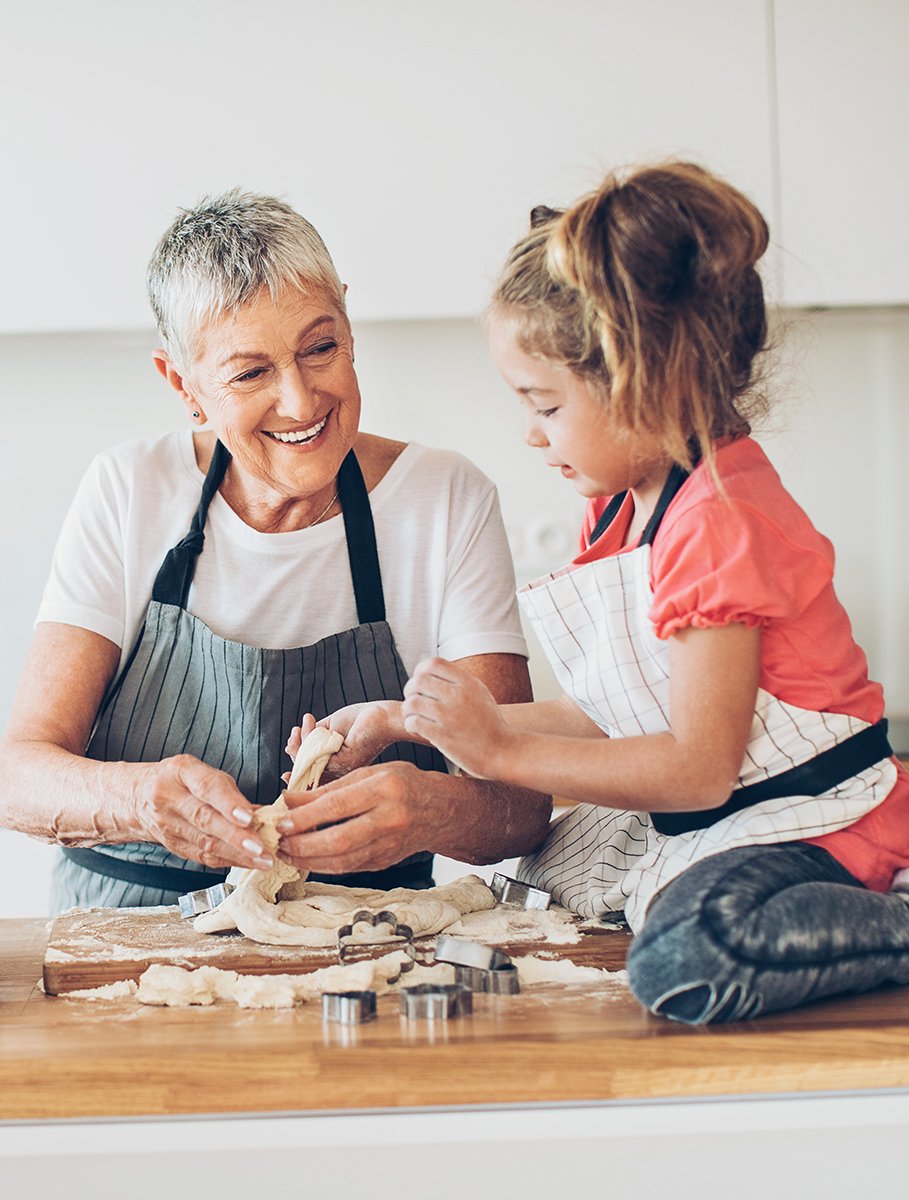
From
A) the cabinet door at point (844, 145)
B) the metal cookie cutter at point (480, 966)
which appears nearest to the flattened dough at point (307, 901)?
the metal cookie cutter at point (480, 966)

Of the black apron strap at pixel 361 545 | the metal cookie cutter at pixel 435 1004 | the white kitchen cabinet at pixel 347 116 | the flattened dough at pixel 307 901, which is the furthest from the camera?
the white kitchen cabinet at pixel 347 116

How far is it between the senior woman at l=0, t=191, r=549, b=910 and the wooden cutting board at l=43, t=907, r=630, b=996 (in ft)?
0.25

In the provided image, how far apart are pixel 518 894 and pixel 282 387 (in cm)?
54

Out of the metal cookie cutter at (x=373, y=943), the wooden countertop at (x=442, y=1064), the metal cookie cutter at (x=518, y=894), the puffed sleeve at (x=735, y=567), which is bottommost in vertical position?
the metal cookie cutter at (x=518, y=894)

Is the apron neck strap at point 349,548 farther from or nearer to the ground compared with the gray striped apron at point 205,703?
farther from the ground

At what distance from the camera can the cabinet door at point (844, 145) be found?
207 centimetres

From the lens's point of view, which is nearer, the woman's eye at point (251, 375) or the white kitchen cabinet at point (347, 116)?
the woman's eye at point (251, 375)

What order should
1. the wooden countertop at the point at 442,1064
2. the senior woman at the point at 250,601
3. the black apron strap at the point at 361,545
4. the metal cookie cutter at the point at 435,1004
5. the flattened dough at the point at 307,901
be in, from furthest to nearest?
the black apron strap at the point at 361,545 < the senior woman at the point at 250,601 < the flattened dough at the point at 307,901 < the metal cookie cutter at the point at 435,1004 < the wooden countertop at the point at 442,1064

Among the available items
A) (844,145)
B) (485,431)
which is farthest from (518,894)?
(844,145)

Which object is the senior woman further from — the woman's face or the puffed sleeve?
the puffed sleeve

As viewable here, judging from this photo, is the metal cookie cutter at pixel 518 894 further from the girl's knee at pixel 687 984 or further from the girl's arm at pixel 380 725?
the girl's knee at pixel 687 984

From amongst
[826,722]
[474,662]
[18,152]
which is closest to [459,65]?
[18,152]

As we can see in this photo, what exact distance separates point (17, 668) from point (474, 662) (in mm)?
1204

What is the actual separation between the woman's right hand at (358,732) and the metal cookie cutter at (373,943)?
5.5 inches
